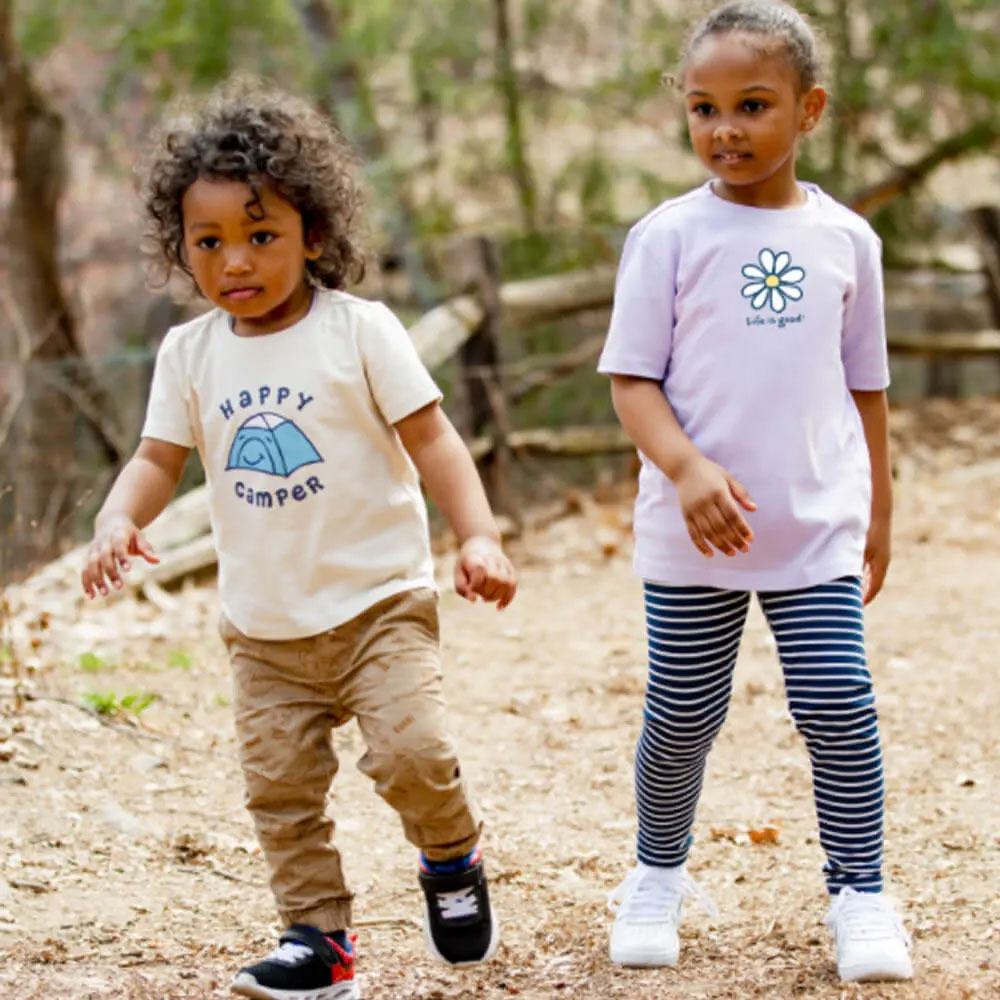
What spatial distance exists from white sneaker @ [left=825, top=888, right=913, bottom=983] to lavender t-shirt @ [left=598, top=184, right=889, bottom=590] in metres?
0.56

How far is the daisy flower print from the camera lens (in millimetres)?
2629

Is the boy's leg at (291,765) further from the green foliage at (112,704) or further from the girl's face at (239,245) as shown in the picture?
the green foliage at (112,704)

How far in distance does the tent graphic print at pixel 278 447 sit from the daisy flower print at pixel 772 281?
768 millimetres

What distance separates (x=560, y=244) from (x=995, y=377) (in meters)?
3.06

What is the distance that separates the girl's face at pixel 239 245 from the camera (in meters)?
2.61

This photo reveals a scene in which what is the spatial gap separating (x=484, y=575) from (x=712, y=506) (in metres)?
0.38

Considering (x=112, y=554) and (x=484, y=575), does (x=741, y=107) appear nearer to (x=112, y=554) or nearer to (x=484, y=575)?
(x=484, y=575)

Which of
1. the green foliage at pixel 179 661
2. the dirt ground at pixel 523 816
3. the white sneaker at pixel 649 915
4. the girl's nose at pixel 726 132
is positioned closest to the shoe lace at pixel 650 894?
the white sneaker at pixel 649 915

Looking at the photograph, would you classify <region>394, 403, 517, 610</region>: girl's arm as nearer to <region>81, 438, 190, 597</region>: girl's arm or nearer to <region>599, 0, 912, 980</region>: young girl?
<region>599, 0, 912, 980</region>: young girl

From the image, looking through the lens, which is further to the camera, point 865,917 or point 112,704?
point 112,704

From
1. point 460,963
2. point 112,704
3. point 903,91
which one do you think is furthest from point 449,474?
point 903,91

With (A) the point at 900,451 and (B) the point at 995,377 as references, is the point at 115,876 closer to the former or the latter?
(A) the point at 900,451

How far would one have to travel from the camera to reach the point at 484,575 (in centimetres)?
246

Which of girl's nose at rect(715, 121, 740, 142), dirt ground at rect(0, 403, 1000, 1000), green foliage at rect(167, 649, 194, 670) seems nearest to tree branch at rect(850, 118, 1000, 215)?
dirt ground at rect(0, 403, 1000, 1000)
